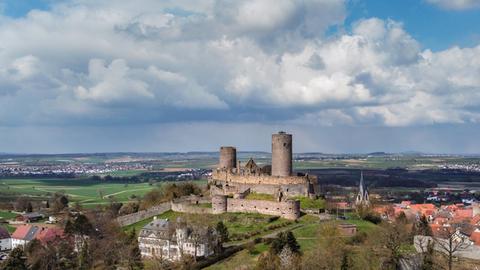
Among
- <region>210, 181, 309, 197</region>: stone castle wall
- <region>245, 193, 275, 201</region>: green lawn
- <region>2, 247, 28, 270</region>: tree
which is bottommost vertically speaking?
<region>2, 247, 28, 270</region>: tree

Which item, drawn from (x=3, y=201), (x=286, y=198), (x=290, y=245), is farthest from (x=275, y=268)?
(x=3, y=201)

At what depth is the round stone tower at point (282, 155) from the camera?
70562mm

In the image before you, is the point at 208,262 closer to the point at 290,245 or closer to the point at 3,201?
the point at 290,245

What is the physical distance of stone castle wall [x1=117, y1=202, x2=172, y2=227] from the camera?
239 ft

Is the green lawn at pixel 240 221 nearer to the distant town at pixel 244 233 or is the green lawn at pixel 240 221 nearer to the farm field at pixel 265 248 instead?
the distant town at pixel 244 233

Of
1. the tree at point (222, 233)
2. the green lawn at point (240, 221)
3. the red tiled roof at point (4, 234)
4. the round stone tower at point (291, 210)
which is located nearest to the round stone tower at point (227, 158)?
the green lawn at point (240, 221)

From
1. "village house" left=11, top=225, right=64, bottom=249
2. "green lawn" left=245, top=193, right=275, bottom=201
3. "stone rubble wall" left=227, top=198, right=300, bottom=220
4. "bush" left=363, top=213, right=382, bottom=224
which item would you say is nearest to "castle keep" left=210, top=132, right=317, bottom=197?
"green lawn" left=245, top=193, right=275, bottom=201

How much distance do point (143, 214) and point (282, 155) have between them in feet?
66.3

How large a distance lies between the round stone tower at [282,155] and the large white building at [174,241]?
16.2m

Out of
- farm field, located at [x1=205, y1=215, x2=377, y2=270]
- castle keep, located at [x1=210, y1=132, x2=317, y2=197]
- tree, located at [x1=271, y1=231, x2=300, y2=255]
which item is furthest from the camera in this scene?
castle keep, located at [x1=210, y1=132, x2=317, y2=197]

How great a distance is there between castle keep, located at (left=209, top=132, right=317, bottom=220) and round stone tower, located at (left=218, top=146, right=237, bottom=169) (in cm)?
175

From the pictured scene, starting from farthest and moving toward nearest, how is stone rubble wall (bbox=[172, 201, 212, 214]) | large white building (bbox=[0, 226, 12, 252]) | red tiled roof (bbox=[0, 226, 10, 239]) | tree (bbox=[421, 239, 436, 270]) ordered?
red tiled roof (bbox=[0, 226, 10, 239]), large white building (bbox=[0, 226, 12, 252]), stone rubble wall (bbox=[172, 201, 212, 214]), tree (bbox=[421, 239, 436, 270])

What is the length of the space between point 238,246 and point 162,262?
8.82 meters

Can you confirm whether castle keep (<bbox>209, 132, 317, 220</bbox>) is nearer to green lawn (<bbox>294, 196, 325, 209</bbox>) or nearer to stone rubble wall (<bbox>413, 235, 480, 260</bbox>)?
green lawn (<bbox>294, 196, 325, 209</bbox>)
